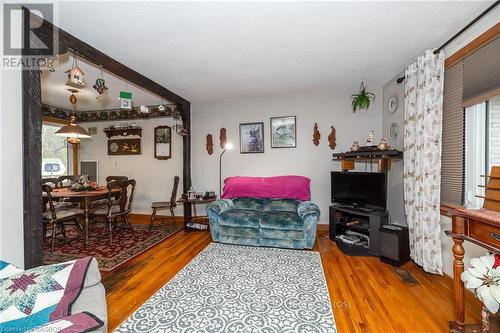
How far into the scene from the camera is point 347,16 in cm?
188

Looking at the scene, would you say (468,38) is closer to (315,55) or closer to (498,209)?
(315,55)

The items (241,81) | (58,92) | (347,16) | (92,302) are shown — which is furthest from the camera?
(58,92)

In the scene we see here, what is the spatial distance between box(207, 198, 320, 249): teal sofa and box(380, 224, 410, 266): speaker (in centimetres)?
84

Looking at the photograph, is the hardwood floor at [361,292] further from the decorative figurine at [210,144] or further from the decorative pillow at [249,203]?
the decorative figurine at [210,144]

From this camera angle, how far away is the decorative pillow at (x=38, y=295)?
1.05 metres

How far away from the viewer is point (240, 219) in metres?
3.28

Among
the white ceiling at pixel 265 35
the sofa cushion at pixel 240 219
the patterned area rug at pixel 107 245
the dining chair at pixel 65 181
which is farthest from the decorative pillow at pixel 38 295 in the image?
the dining chair at pixel 65 181

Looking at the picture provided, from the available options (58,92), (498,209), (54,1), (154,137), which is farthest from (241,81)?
(58,92)

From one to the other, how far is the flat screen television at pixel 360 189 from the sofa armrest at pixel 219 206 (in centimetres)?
175

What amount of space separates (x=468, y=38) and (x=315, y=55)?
1399 millimetres

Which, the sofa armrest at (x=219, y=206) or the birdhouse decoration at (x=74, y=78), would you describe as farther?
the sofa armrest at (x=219, y=206)

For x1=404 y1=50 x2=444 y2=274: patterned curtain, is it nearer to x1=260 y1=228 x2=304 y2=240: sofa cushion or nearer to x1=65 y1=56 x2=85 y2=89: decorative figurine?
→ x1=260 y1=228 x2=304 y2=240: sofa cushion

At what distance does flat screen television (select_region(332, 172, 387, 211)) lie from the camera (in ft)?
9.93

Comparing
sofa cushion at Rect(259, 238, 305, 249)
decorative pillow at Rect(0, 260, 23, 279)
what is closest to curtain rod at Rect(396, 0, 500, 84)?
sofa cushion at Rect(259, 238, 305, 249)
